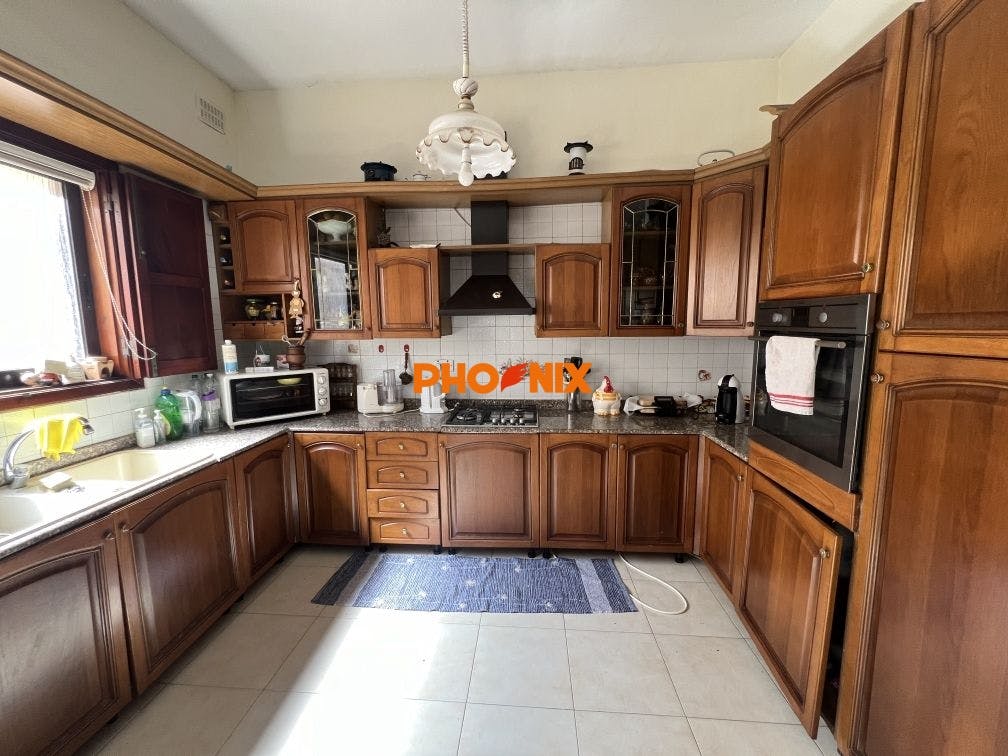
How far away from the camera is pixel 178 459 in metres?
1.86

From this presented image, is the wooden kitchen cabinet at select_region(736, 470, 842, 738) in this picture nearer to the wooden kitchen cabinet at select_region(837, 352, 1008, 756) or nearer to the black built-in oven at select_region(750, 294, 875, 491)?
the wooden kitchen cabinet at select_region(837, 352, 1008, 756)

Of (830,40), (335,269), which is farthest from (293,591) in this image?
(830,40)

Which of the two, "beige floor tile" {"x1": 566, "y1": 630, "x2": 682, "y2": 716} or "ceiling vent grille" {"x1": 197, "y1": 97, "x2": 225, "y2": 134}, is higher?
"ceiling vent grille" {"x1": 197, "y1": 97, "x2": 225, "y2": 134}

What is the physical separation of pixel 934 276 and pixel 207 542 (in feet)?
8.60

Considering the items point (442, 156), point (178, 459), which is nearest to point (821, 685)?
point (442, 156)

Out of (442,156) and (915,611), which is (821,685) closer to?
(915,611)

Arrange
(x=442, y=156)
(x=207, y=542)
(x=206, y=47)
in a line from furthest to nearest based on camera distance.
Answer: (x=206, y=47)
(x=207, y=542)
(x=442, y=156)

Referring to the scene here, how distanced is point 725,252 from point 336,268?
2.23 metres

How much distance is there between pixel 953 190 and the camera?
89 centimetres

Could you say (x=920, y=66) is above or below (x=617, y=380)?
above

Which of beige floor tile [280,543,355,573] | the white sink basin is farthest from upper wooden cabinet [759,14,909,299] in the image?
beige floor tile [280,543,355,573]

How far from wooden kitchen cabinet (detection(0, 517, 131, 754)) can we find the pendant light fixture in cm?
163

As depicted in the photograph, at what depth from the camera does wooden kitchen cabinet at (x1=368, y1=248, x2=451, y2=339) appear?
2.39 meters

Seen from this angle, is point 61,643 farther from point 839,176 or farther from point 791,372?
point 839,176
